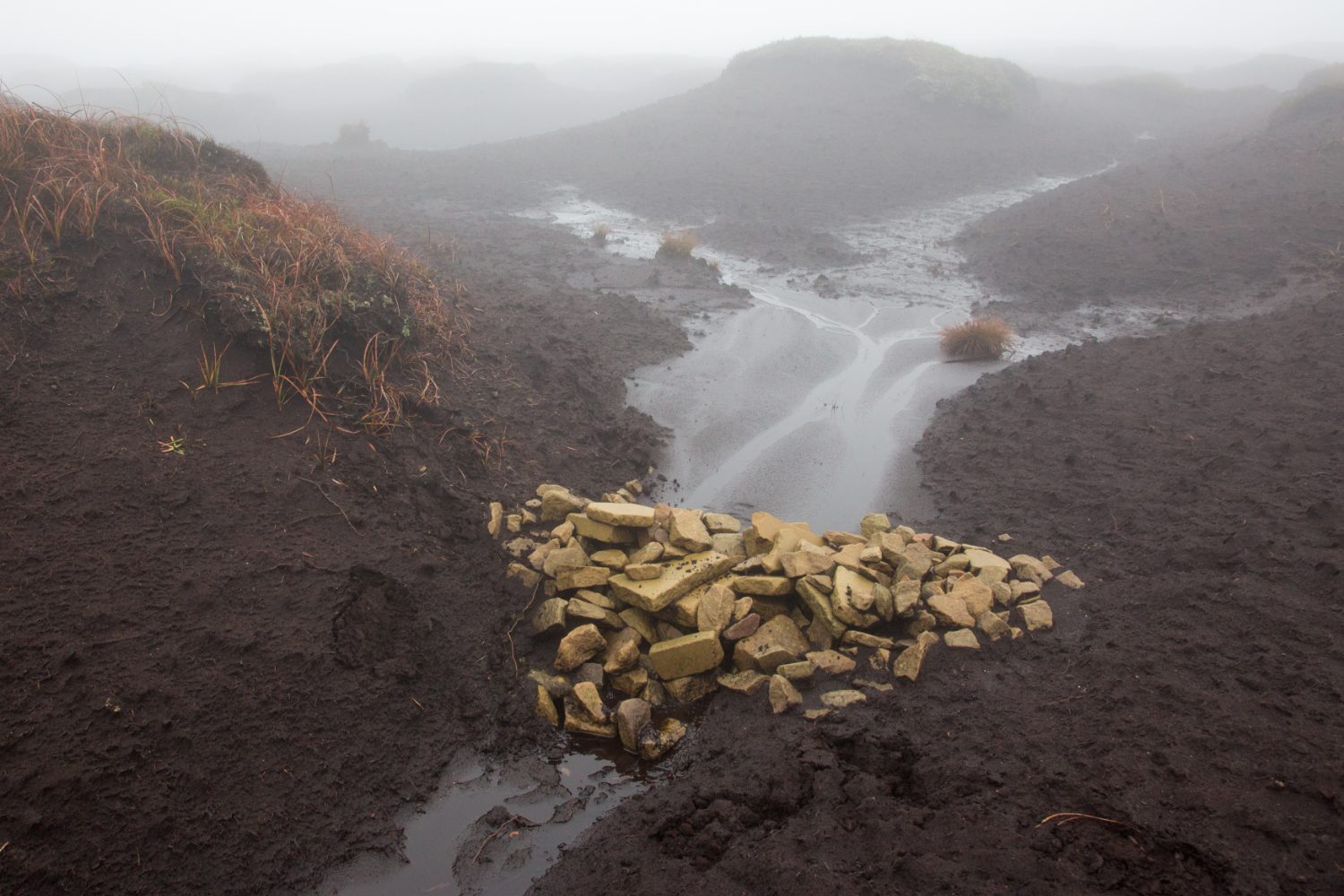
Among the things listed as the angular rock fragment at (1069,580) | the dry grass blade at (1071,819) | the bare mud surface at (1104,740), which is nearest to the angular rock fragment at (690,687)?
the bare mud surface at (1104,740)

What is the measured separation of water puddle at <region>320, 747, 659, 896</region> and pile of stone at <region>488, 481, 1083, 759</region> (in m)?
0.24

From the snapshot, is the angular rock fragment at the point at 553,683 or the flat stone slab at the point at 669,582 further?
the flat stone slab at the point at 669,582

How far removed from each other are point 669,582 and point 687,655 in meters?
0.49

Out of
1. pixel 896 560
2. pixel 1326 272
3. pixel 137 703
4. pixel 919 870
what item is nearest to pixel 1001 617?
pixel 896 560

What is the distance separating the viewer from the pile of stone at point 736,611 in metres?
4.21

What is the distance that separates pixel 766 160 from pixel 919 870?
64.6 feet

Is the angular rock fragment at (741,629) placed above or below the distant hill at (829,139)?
below

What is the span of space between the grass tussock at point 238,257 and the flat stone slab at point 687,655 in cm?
281

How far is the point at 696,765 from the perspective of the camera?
3834mm

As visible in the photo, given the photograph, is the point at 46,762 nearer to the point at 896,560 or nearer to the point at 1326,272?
the point at 896,560

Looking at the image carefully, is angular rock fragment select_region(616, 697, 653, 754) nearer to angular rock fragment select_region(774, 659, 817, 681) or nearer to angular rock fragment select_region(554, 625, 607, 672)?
angular rock fragment select_region(554, 625, 607, 672)

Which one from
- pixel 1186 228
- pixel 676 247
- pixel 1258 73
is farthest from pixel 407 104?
pixel 1258 73

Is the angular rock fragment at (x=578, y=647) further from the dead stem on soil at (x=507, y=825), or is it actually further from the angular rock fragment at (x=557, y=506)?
the angular rock fragment at (x=557, y=506)

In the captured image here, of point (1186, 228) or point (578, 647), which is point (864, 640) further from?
point (1186, 228)
